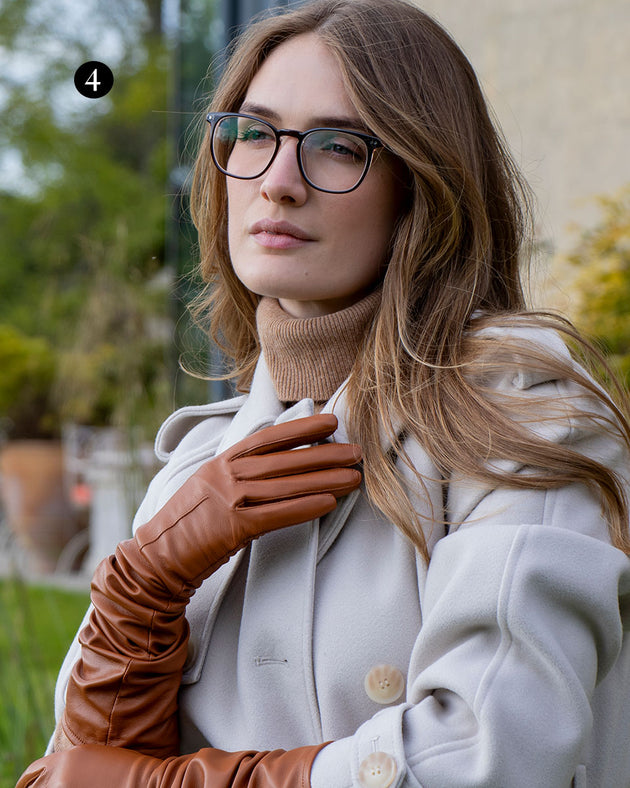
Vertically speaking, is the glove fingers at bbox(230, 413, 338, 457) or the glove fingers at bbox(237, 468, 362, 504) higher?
the glove fingers at bbox(230, 413, 338, 457)

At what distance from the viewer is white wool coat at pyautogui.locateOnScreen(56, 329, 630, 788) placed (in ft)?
3.82

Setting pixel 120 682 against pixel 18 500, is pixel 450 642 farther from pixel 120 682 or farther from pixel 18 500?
pixel 18 500

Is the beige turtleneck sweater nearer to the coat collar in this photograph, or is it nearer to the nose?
the coat collar

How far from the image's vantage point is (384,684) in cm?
132

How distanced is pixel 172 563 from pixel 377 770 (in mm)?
386

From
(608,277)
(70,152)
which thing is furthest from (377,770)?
(70,152)

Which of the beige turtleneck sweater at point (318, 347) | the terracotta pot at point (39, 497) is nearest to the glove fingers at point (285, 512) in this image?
the beige turtleneck sweater at point (318, 347)

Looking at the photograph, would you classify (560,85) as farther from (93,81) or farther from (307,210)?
(307,210)

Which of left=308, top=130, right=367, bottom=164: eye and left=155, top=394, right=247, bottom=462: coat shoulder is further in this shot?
left=155, top=394, right=247, bottom=462: coat shoulder

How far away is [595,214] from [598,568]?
352 cm

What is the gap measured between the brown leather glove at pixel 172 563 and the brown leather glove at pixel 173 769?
61mm

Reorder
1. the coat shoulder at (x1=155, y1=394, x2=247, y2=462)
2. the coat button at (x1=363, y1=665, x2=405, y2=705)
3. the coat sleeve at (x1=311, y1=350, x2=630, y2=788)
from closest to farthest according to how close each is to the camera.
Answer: the coat sleeve at (x1=311, y1=350, x2=630, y2=788)
the coat button at (x1=363, y1=665, x2=405, y2=705)
the coat shoulder at (x1=155, y1=394, x2=247, y2=462)

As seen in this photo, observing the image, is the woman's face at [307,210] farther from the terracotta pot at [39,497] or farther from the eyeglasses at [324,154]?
the terracotta pot at [39,497]

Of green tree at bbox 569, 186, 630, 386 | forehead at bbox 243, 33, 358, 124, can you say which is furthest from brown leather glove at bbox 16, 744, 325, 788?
green tree at bbox 569, 186, 630, 386
